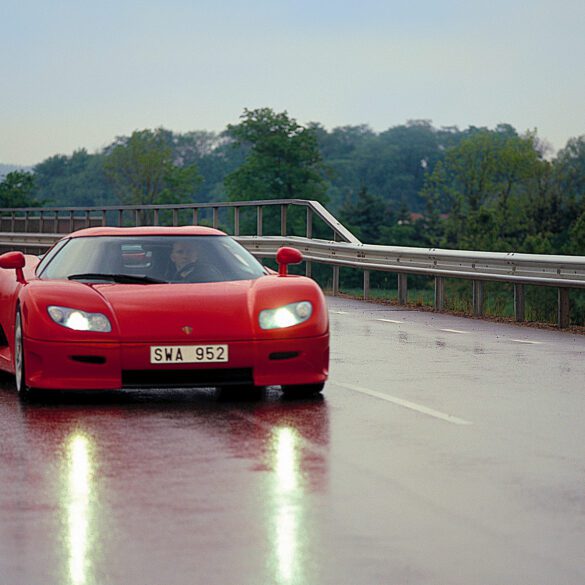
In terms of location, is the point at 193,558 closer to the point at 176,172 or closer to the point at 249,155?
the point at 249,155

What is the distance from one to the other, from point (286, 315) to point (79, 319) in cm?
136

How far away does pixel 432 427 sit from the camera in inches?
363

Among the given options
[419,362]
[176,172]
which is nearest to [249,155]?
[176,172]

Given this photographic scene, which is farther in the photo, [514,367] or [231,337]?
[514,367]

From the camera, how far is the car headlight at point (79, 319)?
1008 cm

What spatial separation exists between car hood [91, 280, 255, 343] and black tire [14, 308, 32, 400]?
59 centimetres

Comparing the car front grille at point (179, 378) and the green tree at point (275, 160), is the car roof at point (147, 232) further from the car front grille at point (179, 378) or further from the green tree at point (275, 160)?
Result: the green tree at point (275, 160)

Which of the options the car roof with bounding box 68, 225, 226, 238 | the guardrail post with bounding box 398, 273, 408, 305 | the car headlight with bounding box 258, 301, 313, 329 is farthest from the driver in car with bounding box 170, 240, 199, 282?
the guardrail post with bounding box 398, 273, 408, 305

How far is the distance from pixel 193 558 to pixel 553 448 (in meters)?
3.27

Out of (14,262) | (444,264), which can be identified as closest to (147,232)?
(14,262)

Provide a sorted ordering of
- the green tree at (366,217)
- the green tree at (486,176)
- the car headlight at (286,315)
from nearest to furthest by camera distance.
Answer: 1. the car headlight at (286,315)
2. the green tree at (486,176)
3. the green tree at (366,217)

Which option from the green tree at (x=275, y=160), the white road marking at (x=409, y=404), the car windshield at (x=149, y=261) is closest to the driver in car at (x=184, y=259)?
the car windshield at (x=149, y=261)

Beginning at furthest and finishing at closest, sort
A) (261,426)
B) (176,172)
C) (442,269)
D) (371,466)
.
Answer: (176,172), (442,269), (261,426), (371,466)

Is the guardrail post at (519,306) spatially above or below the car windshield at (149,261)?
below
